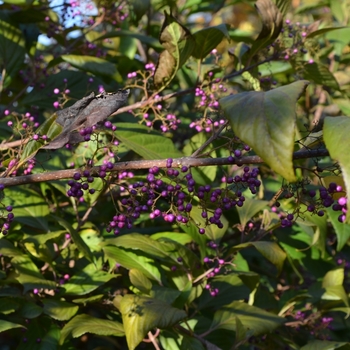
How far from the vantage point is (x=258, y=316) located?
1.70 meters

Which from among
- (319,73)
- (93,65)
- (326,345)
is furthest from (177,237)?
(319,73)

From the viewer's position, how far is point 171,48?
1.83 meters

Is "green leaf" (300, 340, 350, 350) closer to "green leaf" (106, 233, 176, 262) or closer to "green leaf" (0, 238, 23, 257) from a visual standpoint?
"green leaf" (106, 233, 176, 262)

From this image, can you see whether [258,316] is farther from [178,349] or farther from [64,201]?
[64,201]

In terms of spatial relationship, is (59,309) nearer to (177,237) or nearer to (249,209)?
(177,237)

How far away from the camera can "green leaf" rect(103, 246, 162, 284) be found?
1.76 metres

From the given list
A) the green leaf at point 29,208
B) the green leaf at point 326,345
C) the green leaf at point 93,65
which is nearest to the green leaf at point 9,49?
the green leaf at point 93,65

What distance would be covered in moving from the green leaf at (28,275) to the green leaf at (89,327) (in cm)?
13

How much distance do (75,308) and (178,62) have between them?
82 centimetres

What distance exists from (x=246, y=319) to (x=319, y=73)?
3.31 feet

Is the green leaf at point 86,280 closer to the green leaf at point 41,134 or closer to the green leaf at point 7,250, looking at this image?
the green leaf at point 7,250

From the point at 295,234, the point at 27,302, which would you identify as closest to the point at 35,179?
the point at 27,302

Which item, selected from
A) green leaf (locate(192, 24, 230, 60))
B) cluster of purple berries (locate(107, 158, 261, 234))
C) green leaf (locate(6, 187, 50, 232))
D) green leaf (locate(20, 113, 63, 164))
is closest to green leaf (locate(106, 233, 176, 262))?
green leaf (locate(6, 187, 50, 232))

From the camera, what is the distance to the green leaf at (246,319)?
1634 millimetres
